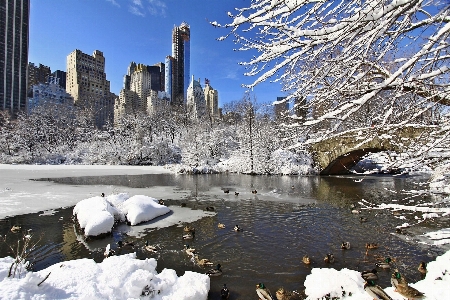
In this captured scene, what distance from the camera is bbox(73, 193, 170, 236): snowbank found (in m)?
10.5

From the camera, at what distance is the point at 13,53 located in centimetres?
10212

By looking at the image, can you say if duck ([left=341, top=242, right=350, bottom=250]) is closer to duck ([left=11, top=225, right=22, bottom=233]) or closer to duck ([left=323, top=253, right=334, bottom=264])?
duck ([left=323, top=253, right=334, bottom=264])

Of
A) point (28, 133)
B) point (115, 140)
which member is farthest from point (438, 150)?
point (28, 133)

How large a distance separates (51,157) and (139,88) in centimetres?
11758

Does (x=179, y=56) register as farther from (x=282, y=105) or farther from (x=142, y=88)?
(x=282, y=105)

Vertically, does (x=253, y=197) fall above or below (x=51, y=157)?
below

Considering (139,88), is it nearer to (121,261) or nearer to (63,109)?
(63,109)

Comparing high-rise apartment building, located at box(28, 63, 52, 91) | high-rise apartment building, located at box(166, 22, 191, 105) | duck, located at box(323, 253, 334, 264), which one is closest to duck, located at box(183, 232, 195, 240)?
duck, located at box(323, 253, 334, 264)

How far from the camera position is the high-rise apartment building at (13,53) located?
98.9m

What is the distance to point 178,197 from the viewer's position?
61.7 ft

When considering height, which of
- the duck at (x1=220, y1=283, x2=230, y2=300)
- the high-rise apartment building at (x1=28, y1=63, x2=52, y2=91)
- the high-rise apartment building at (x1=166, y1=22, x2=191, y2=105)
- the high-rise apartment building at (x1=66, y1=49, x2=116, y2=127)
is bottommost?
the duck at (x1=220, y1=283, x2=230, y2=300)

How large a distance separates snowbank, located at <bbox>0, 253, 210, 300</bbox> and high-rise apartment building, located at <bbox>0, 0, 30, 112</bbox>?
117806 millimetres

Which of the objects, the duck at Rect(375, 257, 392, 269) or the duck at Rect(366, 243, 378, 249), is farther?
the duck at Rect(366, 243, 378, 249)

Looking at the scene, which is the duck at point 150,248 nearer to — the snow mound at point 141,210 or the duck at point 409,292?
the snow mound at point 141,210
